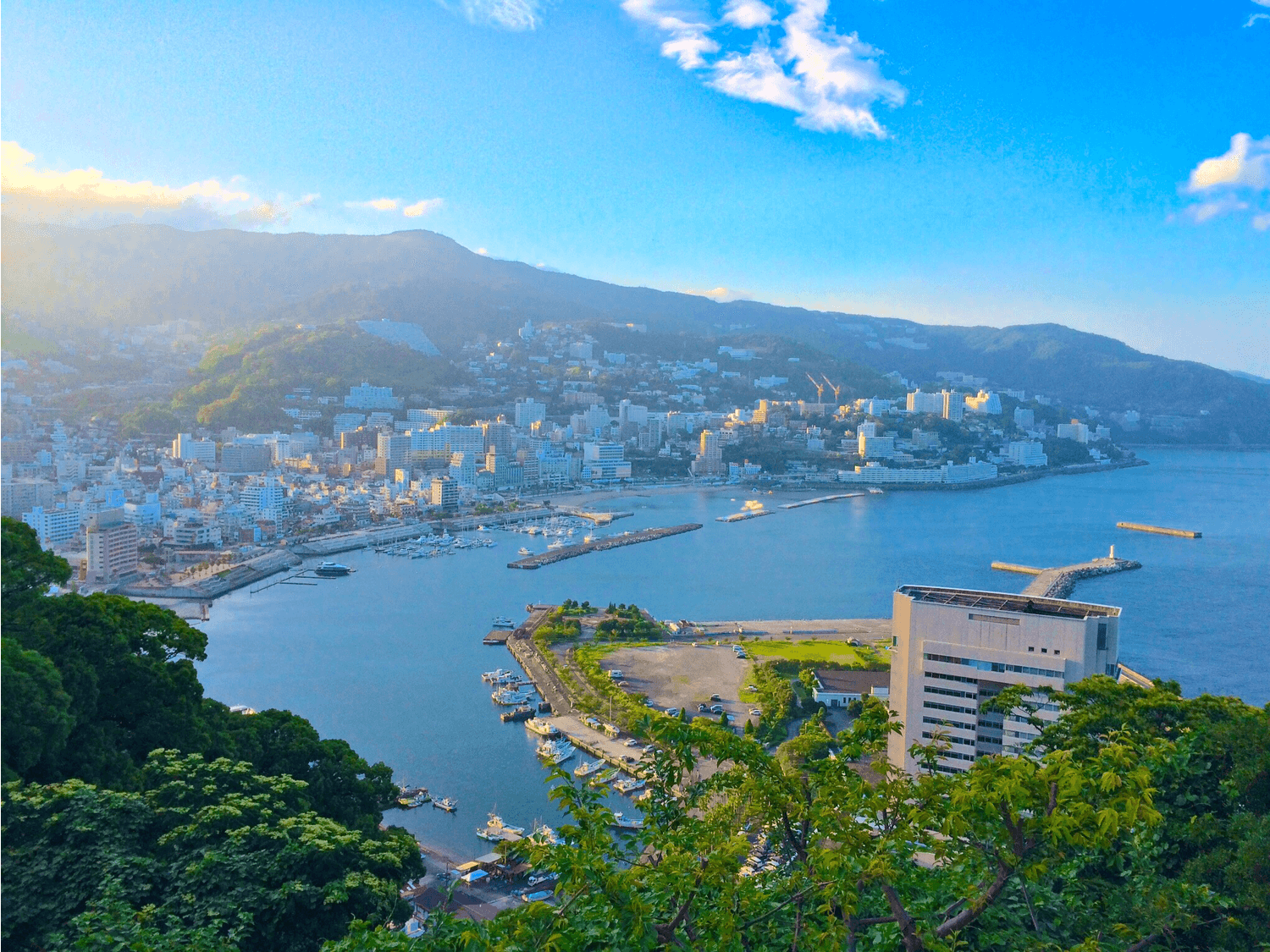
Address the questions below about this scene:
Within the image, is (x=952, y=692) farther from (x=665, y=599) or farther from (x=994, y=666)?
(x=665, y=599)

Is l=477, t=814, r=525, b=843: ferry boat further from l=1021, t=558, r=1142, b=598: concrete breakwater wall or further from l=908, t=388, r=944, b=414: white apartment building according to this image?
l=908, t=388, r=944, b=414: white apartment building

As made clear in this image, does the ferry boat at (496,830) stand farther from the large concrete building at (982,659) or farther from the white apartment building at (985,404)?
the white apartment building at (985,404)

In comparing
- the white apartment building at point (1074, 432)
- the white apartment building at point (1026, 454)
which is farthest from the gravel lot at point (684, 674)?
the white apartment building at point (1074, 432)

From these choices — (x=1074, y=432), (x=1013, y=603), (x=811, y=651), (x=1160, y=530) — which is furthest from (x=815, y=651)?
(x=1074, y=432)

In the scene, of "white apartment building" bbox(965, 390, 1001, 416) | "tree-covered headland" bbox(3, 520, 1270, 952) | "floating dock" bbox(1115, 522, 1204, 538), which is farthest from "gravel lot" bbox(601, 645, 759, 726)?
"white apartment building" bbox(965, 390, 1001, 416)

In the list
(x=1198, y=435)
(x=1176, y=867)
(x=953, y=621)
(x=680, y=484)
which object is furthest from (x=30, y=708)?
(x=1198, y=435)
